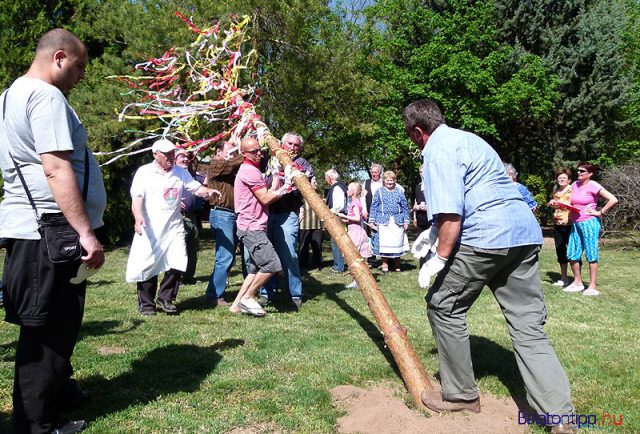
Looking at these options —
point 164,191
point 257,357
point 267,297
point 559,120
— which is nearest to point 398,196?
point 267,297

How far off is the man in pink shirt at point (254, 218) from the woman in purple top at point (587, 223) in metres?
4.85

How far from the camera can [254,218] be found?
607cm

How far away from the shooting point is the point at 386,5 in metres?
22.0

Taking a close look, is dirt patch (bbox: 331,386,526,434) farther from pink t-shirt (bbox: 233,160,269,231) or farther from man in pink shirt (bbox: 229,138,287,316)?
pink t-shirt (bbox: 233,160,269,231)

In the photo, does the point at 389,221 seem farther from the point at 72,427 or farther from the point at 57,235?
the point at 57,235

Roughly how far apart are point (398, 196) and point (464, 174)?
7.14 metres

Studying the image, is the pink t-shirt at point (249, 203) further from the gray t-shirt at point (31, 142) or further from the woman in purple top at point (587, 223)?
the woman in purple top at point (587, 223)

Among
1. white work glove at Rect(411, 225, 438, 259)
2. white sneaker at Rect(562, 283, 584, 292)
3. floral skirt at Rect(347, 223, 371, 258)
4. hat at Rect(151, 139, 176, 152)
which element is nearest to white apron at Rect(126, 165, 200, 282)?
hat at Rect(151, 139, 176, 152)

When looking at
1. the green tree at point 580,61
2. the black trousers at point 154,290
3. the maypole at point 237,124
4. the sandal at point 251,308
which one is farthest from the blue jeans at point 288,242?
the green tree at point 580,61

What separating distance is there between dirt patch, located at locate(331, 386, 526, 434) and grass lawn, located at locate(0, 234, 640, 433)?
12 centimetres

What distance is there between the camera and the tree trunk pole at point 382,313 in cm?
372

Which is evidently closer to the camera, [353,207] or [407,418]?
[407,418]

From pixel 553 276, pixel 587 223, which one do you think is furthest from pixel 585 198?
pixel 553 276

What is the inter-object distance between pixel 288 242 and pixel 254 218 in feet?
2.52
